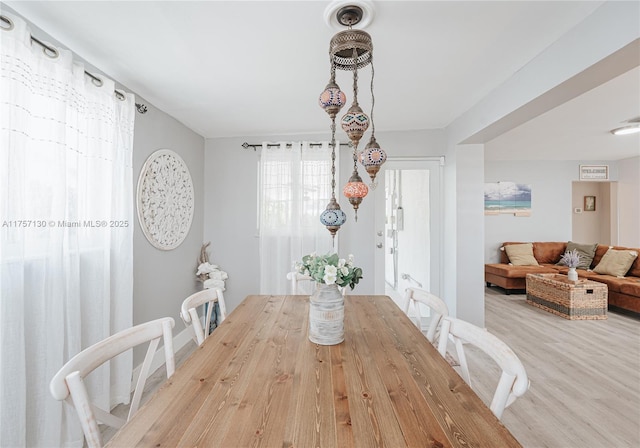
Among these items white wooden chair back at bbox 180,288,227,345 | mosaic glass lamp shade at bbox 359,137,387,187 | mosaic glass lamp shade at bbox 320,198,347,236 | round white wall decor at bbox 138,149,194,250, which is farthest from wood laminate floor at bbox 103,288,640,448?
mosaic glass lamp shade at bbox 359,137,387,187

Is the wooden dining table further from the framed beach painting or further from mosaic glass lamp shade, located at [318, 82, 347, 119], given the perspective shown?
the framed beach painting

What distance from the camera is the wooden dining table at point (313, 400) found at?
0.74 metres

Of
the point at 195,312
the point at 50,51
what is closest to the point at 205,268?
the point at 195,312

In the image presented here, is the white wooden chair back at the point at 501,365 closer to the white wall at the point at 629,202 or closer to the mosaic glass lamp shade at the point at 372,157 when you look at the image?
the mosaic glass lamp shade at the point at 372,157

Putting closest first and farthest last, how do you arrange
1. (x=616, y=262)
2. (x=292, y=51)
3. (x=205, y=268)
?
(x=292, y=51) < (x=205, y=268) < (x=616, y=262)

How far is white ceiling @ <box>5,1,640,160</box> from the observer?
1.45 m

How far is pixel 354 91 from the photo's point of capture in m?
1.27

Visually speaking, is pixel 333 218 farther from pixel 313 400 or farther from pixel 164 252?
pixel 164 252

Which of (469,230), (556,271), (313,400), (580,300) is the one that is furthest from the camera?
(556,271)

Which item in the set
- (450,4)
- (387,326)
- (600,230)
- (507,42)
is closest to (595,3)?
(507,42)

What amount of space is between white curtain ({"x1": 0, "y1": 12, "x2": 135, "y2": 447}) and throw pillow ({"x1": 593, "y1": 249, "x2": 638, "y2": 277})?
20.4ft

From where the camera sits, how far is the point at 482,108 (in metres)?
2.55

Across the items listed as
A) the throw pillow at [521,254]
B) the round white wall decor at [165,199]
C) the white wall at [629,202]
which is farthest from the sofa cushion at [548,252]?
the round white wall decor at [165,199]

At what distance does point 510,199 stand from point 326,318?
5.86 meters
